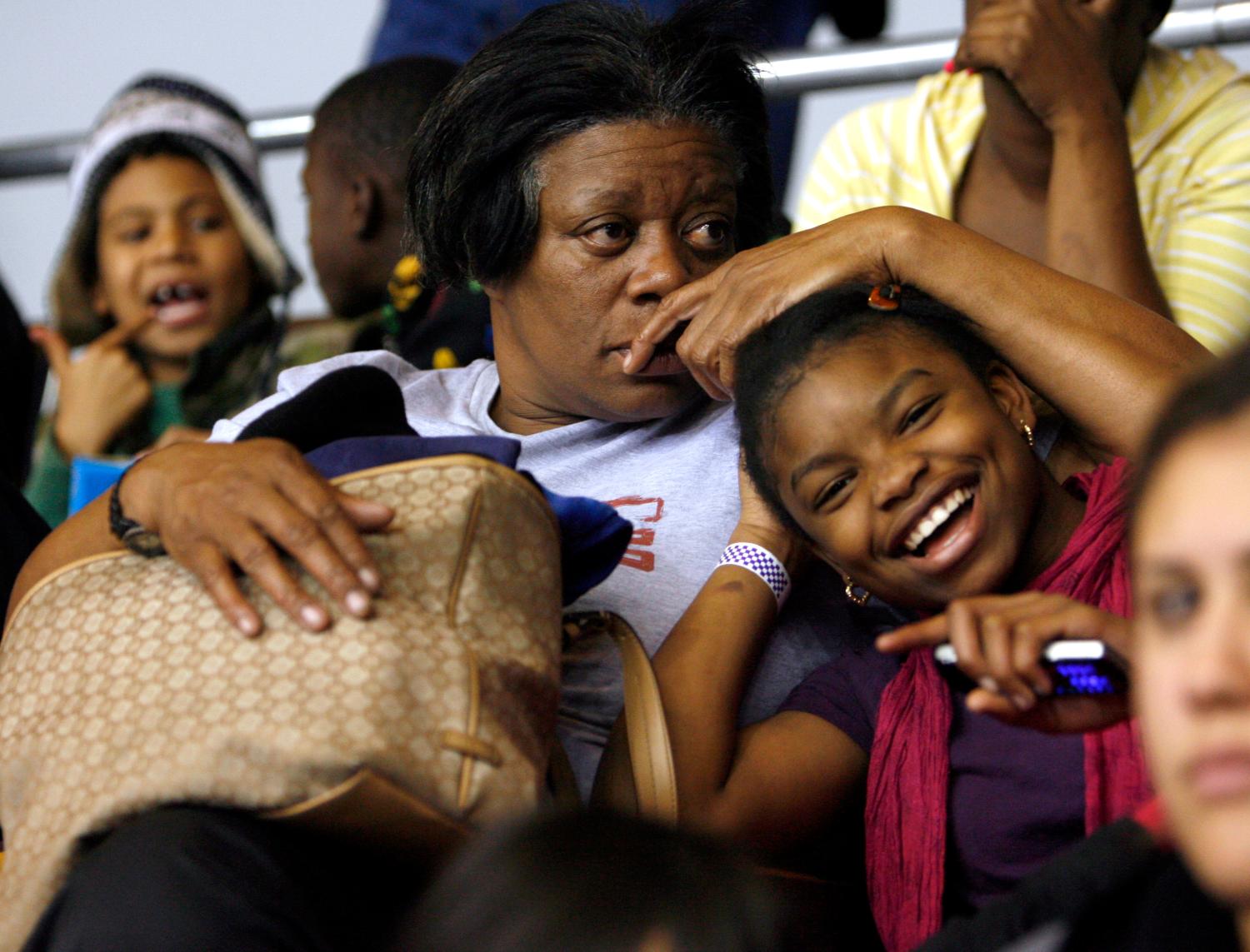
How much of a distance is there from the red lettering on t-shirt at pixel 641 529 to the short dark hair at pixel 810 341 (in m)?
0.18

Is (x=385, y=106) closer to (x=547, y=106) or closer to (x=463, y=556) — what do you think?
(x=547, y=106)

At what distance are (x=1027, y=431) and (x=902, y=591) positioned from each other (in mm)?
235

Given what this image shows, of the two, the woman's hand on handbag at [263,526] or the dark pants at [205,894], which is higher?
the woman's hand on handbag at [263,526]

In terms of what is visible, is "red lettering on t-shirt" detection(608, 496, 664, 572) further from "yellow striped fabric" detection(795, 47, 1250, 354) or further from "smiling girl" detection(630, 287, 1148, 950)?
"yellow striped fabric" detection(795, 47, 1250, 354)

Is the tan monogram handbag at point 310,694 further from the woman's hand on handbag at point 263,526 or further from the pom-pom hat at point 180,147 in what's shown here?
the pom-pom hat at point 180,147

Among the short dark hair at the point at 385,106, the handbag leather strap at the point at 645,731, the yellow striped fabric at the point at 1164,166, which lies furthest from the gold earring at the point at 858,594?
the short dark hair at the point at 385,106

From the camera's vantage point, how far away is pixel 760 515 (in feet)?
6.14

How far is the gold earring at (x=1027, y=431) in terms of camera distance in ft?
5.69

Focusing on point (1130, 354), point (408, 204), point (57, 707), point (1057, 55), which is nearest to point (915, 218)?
point (1130, 354)

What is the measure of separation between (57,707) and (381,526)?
330 mm

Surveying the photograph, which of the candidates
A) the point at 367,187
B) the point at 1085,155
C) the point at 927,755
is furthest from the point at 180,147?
the point at 927,755

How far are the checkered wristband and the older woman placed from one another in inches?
3.5

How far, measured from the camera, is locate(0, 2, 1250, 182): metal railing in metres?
2.84

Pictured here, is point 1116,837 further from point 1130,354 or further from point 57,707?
point 57,707
